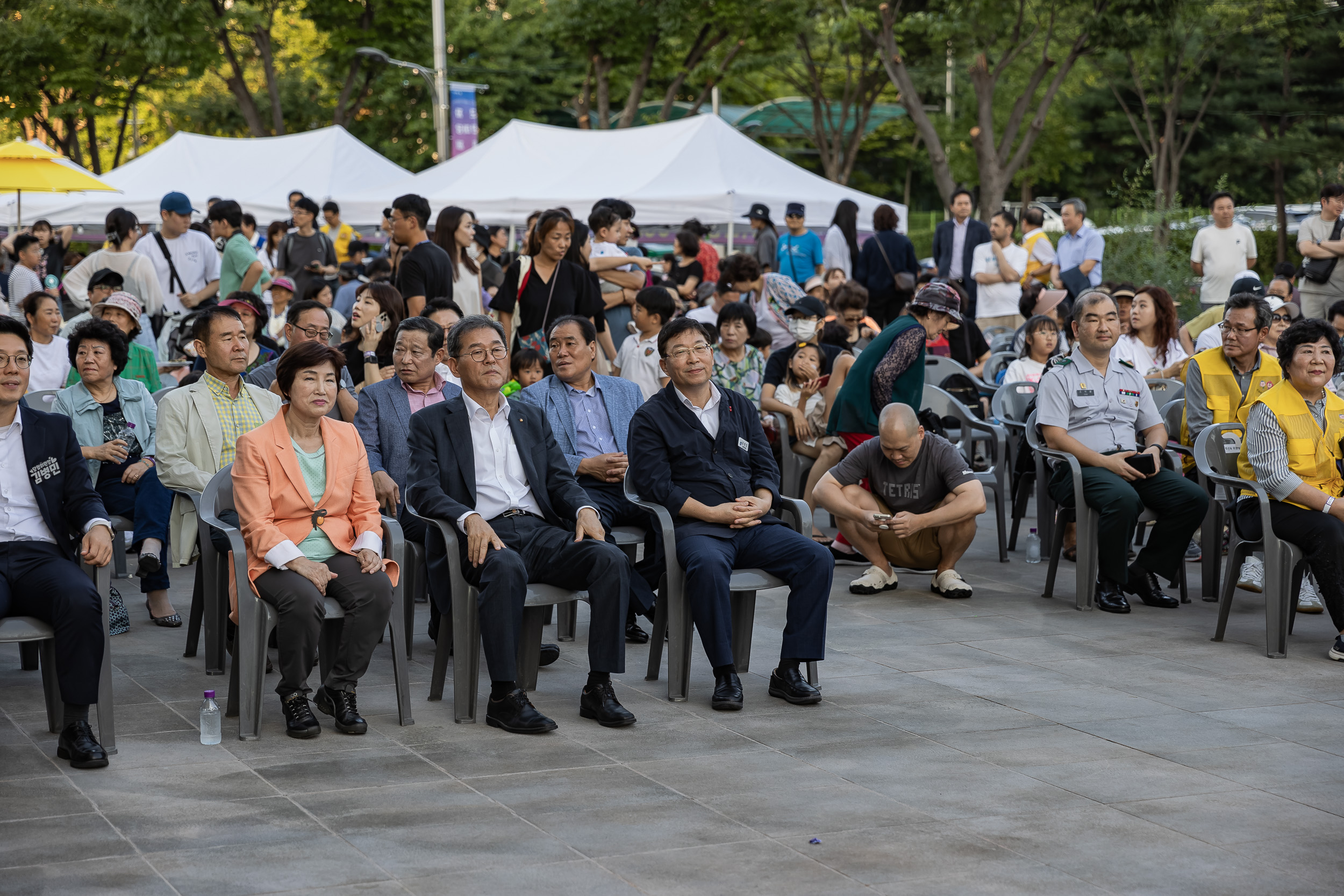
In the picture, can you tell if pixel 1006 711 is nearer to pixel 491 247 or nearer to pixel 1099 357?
pixel 1099 357

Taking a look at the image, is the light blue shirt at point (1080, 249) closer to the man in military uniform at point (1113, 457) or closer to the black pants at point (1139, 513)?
the man in military uniform at point (1113, 457)

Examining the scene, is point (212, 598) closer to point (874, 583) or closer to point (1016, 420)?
point (874, 583)

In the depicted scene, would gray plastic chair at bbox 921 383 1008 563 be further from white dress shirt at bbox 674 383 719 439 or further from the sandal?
the sandal

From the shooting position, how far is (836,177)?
37188 mm

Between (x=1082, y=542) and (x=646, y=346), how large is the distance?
2.71 m

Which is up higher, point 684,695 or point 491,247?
point 491,247

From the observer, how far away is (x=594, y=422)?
6.84m

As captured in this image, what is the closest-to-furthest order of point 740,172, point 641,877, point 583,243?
point 641,877 → point 583,243 → point 740,172

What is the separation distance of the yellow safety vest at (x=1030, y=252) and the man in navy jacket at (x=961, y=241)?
1.21 feet

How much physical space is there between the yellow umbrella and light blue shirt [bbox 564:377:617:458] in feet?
30.4

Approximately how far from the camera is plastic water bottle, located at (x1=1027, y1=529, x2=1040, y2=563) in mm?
8906

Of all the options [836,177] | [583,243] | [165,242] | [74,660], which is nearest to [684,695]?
[74,660]

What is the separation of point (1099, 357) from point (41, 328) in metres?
5.87

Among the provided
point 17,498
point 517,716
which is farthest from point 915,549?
point 17,498
